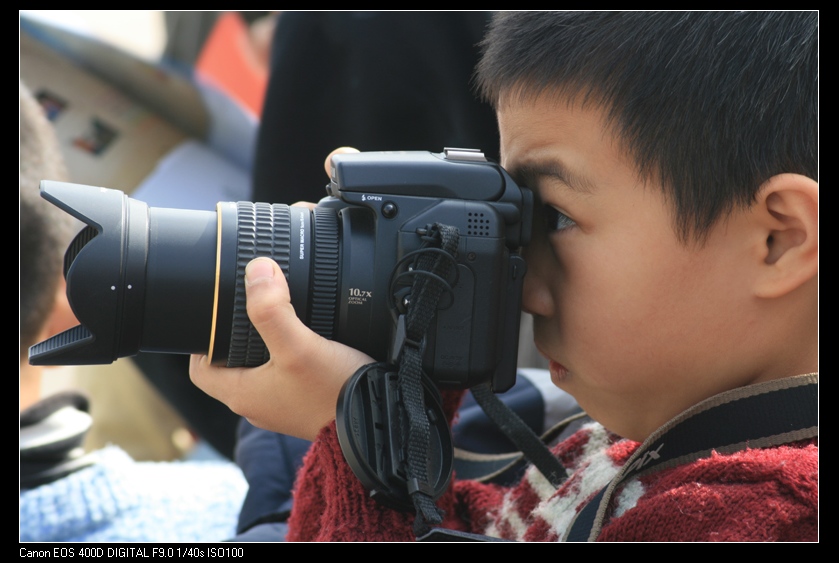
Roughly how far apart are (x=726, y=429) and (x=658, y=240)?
7.0 inches

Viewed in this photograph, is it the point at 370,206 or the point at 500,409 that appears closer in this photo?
the point at 370,206

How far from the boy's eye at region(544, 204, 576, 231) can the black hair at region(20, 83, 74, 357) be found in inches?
27.5

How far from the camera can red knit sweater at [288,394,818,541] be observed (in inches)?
28.8

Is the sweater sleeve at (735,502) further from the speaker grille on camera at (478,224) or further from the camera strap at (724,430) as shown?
the speaker grille on camera at (478,224)

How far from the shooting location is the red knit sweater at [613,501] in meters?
0.73

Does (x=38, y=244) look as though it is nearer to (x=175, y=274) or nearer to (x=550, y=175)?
(x=175, y=274)

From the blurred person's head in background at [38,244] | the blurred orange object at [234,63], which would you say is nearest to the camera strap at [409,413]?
the blurred person's head in background at [38,244]

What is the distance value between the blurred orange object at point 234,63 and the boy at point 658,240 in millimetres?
1204

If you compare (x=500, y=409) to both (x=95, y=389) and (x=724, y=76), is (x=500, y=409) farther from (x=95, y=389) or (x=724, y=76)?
(x=95, y=389)

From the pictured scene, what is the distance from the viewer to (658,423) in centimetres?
90

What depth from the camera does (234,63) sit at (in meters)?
2.01
